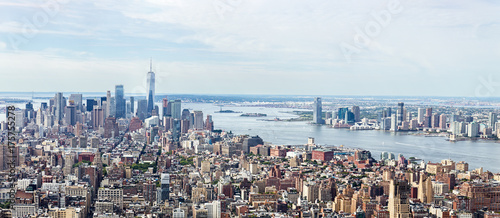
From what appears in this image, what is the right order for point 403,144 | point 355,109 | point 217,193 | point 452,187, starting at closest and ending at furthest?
point 217,193, point 452,187, point 403,144, point 355,109

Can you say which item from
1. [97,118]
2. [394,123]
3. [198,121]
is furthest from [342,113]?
[97,118]

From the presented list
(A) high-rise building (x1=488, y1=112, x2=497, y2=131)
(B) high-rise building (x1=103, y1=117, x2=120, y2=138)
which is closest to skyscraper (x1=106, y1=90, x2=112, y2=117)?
(B) high-rise building (x1=103, y1=117, x2=120, y2=138)

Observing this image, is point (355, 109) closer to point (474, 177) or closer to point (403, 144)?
point (403, 144)

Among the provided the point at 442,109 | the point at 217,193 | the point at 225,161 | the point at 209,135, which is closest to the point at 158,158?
the point at 225,161

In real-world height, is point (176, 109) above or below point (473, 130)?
above

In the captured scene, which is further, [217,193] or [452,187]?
[452,187]

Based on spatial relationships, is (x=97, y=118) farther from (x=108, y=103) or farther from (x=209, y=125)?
(x=209, y=125)

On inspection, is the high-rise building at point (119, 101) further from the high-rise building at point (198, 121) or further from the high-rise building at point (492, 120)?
the high-rise building at point (492, 120)
